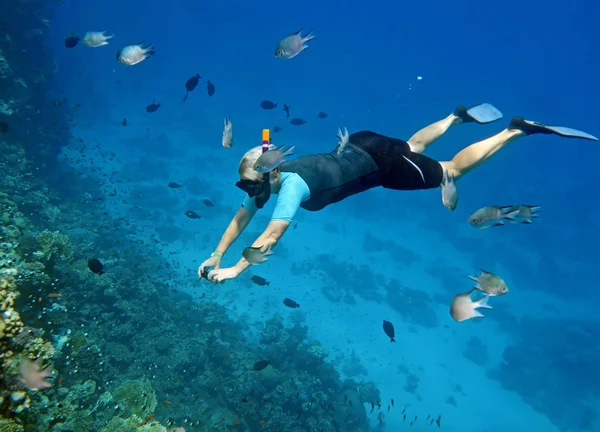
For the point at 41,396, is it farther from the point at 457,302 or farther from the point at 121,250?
the point at 121,250

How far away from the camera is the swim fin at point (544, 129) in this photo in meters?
4.61

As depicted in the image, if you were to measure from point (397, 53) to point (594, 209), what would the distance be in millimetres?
68447

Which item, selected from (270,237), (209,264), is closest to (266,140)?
(270,237)

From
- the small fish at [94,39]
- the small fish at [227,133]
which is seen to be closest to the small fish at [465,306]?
the small fish at [227,133]

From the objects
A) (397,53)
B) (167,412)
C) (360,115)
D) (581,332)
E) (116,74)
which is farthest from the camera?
(397,53)

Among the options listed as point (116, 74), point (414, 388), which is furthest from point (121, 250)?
point (116, 74)

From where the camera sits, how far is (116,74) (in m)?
75.8

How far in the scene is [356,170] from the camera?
494cm

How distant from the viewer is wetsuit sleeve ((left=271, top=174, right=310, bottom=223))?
3.85m

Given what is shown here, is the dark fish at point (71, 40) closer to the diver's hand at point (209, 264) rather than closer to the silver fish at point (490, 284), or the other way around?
the diver's hand at point (209, 264)

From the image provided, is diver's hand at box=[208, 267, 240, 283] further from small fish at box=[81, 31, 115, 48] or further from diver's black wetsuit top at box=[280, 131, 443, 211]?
small fish at box=[81, 31, 115, 48]

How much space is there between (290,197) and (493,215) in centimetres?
316

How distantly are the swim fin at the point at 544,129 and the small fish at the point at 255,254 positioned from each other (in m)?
4.50

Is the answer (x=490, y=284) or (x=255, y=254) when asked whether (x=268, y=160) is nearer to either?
(x=255, y=254)
